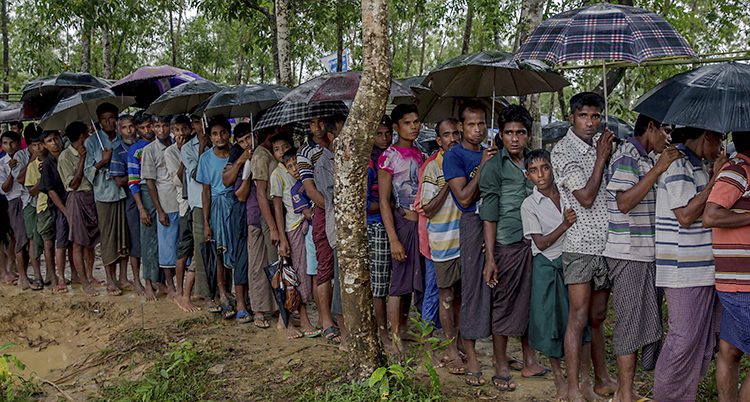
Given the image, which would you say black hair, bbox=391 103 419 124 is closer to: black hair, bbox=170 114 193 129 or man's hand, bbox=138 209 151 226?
black hair, bbox=170 114 193 129

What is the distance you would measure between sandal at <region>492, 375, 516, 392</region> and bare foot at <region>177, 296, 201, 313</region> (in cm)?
334

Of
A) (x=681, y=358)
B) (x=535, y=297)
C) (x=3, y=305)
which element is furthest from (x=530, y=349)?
(x=3, y=305)

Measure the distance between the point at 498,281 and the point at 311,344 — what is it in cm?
184

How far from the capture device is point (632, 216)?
3.60m

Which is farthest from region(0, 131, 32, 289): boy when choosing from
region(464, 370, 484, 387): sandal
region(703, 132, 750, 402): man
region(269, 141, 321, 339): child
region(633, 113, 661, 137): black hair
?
region(703, 132, 750, 402): man

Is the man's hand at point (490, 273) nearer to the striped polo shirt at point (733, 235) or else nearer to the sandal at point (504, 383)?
the sandal at point (504, 383)

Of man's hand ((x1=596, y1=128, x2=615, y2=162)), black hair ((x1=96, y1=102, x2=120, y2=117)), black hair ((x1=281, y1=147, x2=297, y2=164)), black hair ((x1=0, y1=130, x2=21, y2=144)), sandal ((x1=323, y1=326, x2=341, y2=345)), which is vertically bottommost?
sandal ((x1=323, y1=326, x2=341, y2=345))

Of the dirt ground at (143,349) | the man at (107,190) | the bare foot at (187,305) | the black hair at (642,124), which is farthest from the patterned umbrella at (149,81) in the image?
the black hair at (642,124)

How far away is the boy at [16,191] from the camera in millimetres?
7836

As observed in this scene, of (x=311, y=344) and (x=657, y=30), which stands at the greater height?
(x=657, y=30)

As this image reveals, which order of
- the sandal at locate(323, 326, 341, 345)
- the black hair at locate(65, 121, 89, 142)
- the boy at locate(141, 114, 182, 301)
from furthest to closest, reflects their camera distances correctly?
the black hair at locate(65, 121, 89, 142), the boy at locate(141, 114, 182, 301), the sandal at locate(323, 326, 341, 345)

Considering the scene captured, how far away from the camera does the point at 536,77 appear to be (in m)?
4.68

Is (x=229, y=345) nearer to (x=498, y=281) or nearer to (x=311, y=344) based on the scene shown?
(x=311, y=344)

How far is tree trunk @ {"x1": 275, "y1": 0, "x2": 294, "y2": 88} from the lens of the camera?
7.82 metres
